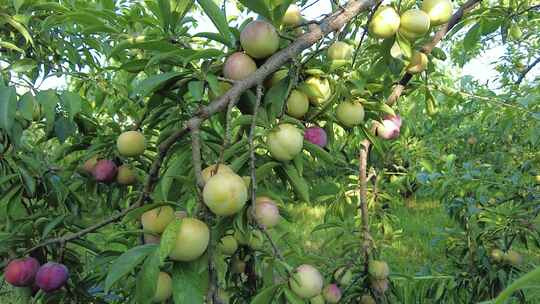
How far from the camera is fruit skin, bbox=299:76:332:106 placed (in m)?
1.10

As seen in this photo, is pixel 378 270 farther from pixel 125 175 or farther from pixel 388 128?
pixel 125 175

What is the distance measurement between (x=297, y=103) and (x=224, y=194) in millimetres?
366

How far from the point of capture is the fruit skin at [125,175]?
157 cm

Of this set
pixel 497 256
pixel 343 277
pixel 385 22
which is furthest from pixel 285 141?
pixel 497 256

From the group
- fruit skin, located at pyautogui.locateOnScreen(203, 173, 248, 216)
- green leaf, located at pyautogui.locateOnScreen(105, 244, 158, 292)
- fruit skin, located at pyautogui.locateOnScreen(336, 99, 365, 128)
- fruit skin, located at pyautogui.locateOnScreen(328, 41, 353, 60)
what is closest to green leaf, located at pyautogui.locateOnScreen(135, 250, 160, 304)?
green leaf, located at pyautogui.locateOnScreen(105, 244, 158, 292)

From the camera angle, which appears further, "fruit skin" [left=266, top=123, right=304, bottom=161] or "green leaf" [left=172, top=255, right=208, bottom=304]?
"fruit skin" [left=266, top=123, right=304, bottom=161]

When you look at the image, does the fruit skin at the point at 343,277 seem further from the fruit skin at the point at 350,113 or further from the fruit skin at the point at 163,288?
the fruit skin at the point at 163,288

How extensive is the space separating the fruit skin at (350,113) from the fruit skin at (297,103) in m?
0.10

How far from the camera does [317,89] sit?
1.11 metres

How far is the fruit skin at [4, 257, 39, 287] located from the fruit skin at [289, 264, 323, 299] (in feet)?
3.02

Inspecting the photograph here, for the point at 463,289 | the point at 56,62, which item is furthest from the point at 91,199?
the point at 463,289

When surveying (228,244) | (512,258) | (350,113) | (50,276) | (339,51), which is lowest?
(512,258)

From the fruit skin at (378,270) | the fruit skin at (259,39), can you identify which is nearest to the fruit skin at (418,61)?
the fruit skin at (259,39)

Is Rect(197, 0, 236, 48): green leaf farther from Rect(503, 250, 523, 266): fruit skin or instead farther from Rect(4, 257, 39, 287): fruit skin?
Rect(503, 250, 523, 266): fruit skin
